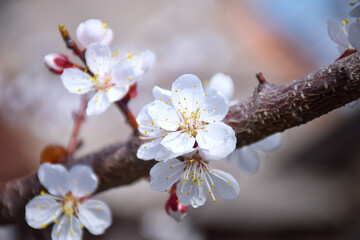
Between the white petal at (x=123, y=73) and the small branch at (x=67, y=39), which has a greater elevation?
the small branch at (x=67, y=39)

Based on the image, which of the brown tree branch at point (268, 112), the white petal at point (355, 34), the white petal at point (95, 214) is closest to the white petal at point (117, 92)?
the brown tree branch at point (268, 112)

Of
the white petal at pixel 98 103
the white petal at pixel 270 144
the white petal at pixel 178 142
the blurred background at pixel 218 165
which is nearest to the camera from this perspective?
the white petal at pixel 178 142

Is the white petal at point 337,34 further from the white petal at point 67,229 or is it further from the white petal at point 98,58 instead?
the white petal at point 67,229

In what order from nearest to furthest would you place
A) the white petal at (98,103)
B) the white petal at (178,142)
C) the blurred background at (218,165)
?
the white petal at (178,142)
the white petal at (98,103)
the blurred background at (218,165)

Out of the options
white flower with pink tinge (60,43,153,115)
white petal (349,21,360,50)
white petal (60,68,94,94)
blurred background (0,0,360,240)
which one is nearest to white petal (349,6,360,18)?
white petal (349,21,360,50)

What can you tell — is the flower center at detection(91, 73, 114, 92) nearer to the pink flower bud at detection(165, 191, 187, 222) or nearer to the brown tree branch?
the brown tree branch

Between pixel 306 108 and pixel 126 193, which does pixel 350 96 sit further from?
pixel 126 193

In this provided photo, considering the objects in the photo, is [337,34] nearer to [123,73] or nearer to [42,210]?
[123,73]
